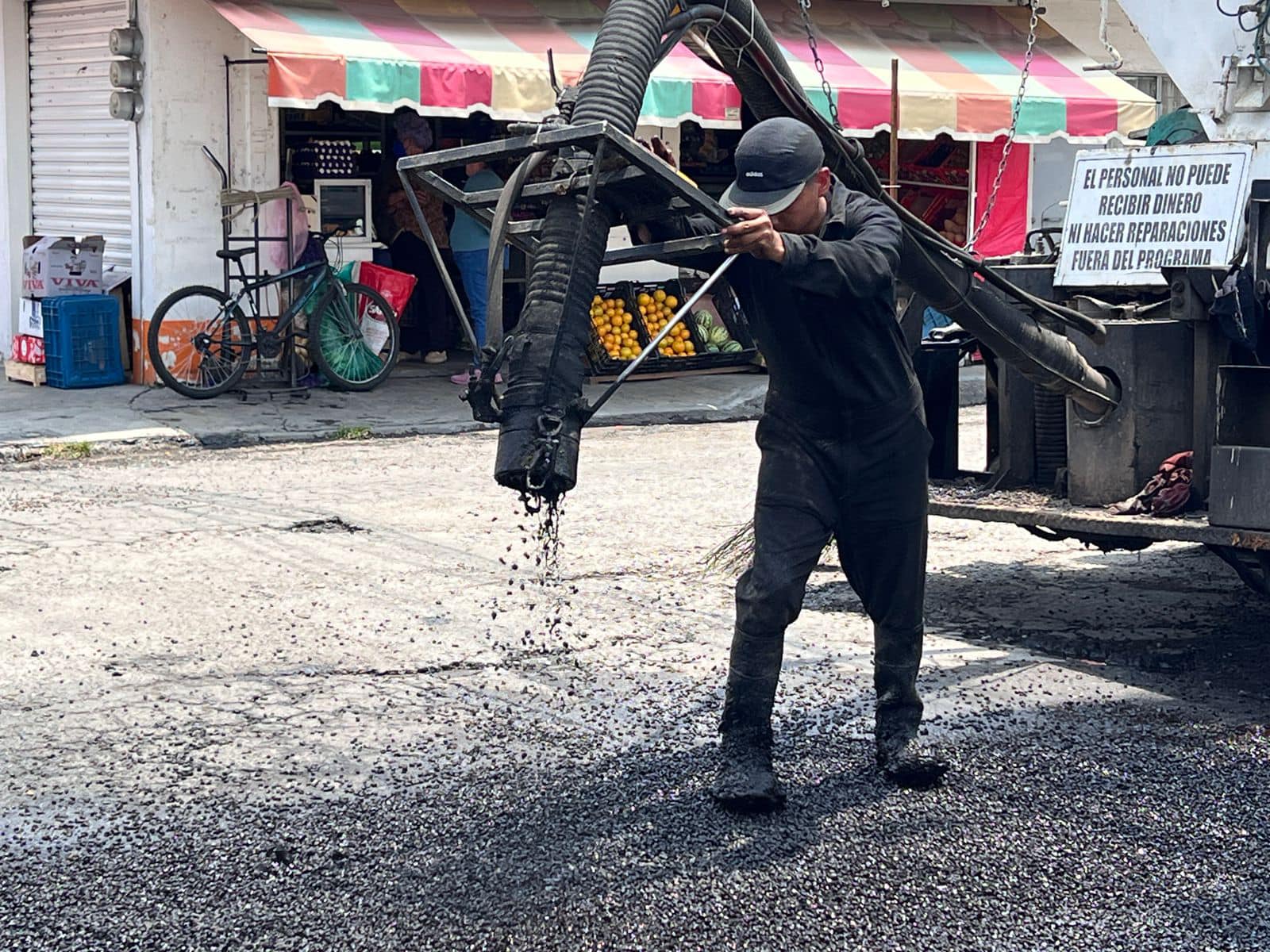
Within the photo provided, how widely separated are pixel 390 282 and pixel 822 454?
10.3 m

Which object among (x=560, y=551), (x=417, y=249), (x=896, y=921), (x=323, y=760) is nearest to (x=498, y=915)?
(x=896, y=921)

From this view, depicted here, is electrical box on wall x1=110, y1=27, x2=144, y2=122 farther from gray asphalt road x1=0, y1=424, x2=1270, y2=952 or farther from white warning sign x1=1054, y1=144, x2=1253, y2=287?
white warning sign x1=1054, y1=144, x2=1253, y2=287

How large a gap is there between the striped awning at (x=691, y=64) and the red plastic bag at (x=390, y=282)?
1.77m

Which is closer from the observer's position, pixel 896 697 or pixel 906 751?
pixel 906 751

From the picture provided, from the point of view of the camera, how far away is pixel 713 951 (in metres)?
3.92

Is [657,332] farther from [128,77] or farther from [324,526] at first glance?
[324,526]

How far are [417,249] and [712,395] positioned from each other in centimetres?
373

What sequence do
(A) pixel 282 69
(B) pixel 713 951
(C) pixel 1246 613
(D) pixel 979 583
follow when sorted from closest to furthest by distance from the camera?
(B) pixel 713 951 → (C) pixel 1246 613 → (D) pixel 979 583 → (A) pixel 282 69

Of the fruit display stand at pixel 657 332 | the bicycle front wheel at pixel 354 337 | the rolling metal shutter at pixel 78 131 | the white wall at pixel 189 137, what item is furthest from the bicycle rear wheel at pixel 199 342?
the fruit display stand at pixel 657 332

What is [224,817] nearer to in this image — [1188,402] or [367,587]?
[367,587]

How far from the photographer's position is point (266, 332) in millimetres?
13547

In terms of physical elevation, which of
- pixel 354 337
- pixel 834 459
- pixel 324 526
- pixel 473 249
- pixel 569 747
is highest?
pixel 473 249

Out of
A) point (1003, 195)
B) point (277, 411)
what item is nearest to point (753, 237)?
point (277, 411)

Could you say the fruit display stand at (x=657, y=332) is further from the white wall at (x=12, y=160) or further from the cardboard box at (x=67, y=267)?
the white wall at (x=12, y=160)
